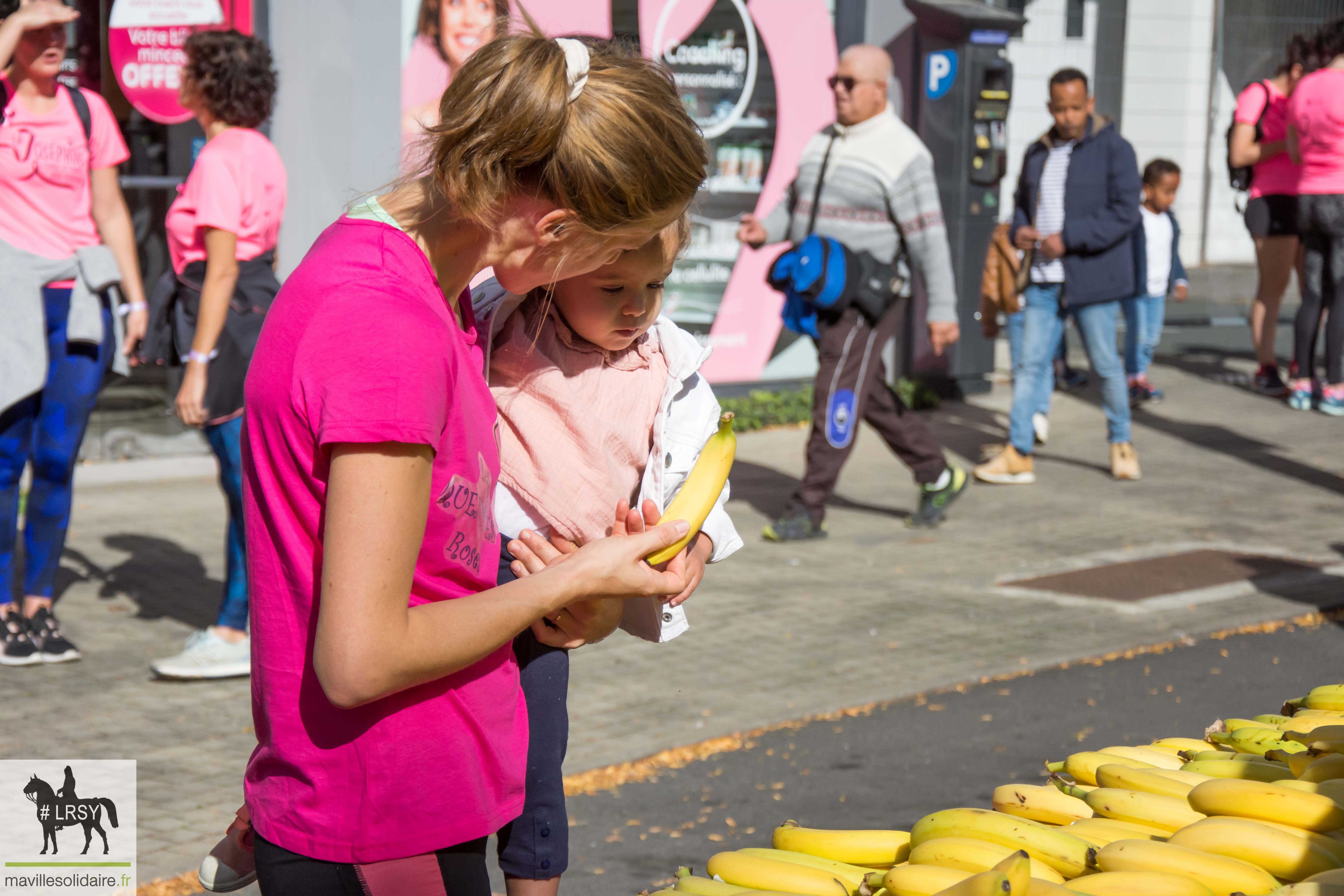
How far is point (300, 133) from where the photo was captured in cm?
906

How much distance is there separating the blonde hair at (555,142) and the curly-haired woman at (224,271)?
346 cm

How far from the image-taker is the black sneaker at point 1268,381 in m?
12.3

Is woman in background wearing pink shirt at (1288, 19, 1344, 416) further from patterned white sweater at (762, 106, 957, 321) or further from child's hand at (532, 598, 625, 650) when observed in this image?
child's hand at (532, 598, 625, 650)

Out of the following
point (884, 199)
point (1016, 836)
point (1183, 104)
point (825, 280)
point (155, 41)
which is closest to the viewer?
point (1016, 836)

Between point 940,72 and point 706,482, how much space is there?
979cm

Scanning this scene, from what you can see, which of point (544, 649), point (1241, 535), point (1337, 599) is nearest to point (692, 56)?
point (1241, 535)

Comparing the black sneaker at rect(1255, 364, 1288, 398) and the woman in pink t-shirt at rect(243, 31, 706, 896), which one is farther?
the black sneaker at rect(1255, 364, 1288, 398)

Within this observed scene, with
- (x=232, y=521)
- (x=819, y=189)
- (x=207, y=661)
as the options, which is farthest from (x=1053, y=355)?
(x=207, y=661)

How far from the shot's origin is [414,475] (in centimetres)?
171

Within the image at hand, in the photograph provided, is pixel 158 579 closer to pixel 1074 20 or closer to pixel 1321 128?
pixel 1321 128

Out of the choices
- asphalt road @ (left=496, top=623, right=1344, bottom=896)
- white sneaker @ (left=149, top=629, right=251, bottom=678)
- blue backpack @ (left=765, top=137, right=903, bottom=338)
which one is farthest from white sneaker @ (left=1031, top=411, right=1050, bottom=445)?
white sneaker @ (left=149, top=629, right=251, bottom=678)

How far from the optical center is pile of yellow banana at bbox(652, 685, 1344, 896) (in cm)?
215

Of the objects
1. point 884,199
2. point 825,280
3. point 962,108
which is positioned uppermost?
point 962,108

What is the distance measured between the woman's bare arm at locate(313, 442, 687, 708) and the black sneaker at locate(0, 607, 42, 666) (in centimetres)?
406
